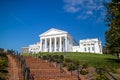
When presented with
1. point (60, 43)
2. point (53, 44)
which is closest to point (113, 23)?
point (60, 43)

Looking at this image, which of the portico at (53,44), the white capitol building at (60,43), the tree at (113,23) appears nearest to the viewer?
the tree at (113,23)

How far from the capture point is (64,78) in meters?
15.0

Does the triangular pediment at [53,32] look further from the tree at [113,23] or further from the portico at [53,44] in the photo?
the tree at [113,23]

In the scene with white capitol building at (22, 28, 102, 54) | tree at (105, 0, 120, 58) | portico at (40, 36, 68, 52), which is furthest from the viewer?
portico at (40, 36, 68, 52)

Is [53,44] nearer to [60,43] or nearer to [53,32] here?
[60,43]

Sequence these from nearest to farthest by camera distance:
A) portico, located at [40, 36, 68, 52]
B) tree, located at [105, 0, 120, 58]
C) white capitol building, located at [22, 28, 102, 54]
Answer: tree, located at [105, 0, 120, 58]
white capitol building, located at [22, 28, 102, 54]
portico, located at [40, 36, 68, 52]

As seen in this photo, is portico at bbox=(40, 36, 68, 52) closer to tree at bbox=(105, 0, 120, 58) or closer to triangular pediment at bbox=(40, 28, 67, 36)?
triangular pediment at bbox=(40, 28, 67, 36)

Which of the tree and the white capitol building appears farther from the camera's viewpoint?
the white capitol building

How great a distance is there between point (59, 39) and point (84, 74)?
83550 mm

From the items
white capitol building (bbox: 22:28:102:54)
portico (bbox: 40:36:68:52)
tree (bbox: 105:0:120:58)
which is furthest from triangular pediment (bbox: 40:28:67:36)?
tree (bbox: 105:0:120:58)

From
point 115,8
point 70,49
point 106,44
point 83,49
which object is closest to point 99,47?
point 83,49

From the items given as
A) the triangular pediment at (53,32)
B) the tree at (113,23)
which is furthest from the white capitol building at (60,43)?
the tree at (113,23)

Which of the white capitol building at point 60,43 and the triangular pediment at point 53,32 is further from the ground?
the triangular pediment at point 53,32

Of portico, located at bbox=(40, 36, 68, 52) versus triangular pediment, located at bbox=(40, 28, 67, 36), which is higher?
→ triangular pediment, located at bbox=(40, 28, 67, 36)
